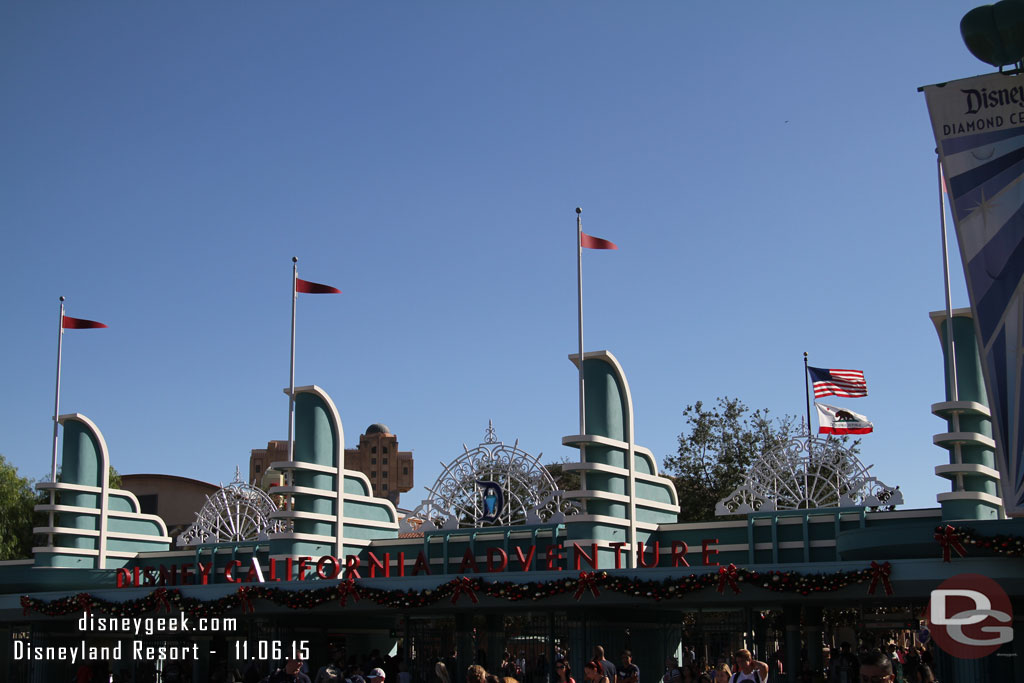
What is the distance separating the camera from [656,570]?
26.8 meters

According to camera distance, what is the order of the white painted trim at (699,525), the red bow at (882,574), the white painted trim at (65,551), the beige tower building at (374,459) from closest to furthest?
1. the red bow at (882,574)
2. the white painted trim at (699,525)
3. the white painted trim at (65,551)
4. the beige tower building at (374,459)

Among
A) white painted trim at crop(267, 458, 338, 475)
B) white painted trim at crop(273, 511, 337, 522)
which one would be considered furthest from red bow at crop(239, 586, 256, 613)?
white painted trim at crop(267, 458, 338, 475)

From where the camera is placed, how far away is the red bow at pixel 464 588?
2803 centimetres

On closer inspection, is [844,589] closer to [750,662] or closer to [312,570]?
[750,662]

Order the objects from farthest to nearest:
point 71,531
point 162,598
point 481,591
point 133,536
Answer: point 133,536 < point 71,531 < point 162,598 < point 481,591

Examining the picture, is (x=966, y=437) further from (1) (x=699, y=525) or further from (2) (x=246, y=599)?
(2) (x=246, y=599)

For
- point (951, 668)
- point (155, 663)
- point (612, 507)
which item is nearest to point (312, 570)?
point (155, 663)

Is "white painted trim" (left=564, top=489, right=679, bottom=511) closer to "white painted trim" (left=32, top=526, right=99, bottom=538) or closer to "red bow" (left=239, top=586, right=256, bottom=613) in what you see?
"red bow" (left=239, top=586, right=256, bottom=613)

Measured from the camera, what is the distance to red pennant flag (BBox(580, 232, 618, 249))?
102ft

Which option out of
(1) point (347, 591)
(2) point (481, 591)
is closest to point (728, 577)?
(2) point (481, 591)

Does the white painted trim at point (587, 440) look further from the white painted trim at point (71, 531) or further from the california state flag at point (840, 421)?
the white painted trim at point (71, 531)

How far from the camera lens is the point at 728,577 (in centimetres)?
2575

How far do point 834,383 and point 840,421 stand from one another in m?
1.03

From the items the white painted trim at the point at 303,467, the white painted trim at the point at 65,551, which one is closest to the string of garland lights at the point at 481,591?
the white painted trim at the point at 65,551
